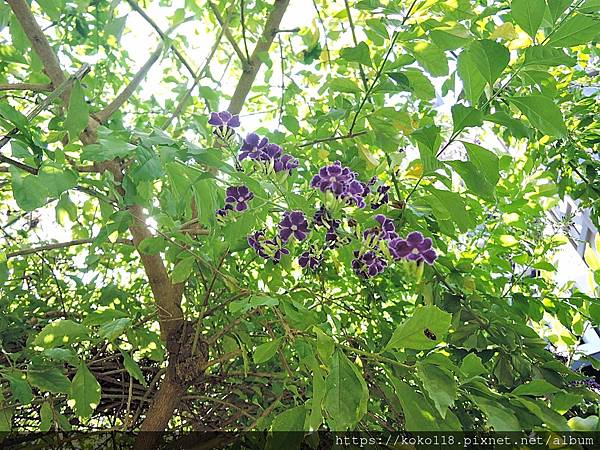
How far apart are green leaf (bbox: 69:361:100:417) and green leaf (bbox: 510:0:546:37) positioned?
72cm

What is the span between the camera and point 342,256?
809mm

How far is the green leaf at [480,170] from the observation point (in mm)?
562

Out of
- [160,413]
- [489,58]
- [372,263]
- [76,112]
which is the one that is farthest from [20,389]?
[489,58]

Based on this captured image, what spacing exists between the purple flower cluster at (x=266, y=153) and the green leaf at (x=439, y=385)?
302 mm

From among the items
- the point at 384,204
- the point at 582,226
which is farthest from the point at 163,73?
the point at 582,226

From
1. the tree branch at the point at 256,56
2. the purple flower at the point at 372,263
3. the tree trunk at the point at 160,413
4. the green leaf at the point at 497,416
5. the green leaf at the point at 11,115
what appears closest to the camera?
the green leaf at the point at 497,416

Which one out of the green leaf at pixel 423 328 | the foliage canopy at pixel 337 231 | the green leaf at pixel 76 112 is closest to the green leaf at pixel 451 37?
the foliage canopy at pixel 337 231

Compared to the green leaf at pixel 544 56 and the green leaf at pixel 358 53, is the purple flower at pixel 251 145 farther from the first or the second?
the green leaf at pixel 544 56

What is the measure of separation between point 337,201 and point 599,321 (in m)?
0.44

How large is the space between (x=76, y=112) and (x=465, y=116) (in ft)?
1.55

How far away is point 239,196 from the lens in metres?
0.65

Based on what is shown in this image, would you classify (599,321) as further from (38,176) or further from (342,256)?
(38,176)

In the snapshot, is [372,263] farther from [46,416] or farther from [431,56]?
[46,416]

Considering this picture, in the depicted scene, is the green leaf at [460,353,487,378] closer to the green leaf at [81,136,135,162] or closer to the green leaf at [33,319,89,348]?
the green leaf at [81,136,135,162]
